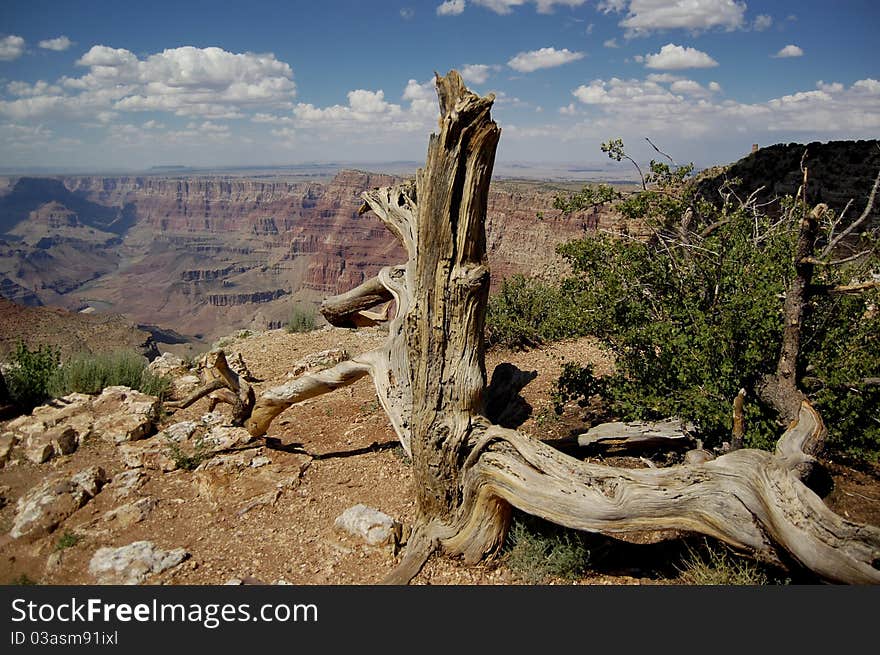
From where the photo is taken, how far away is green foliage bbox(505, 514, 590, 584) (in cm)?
408

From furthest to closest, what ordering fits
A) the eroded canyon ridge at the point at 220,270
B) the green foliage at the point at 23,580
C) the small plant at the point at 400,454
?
the eroded canyon ridge at the point at 220,270 < the small plant at the point at 400,454 < the green foliage at the point at 23,580

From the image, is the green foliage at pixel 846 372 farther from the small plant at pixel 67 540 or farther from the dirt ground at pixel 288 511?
the small plant at pixel 67 540

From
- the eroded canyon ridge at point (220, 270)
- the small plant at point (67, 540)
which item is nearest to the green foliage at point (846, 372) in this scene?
the small plant at point (67, 540)

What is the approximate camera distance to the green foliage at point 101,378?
857 cm

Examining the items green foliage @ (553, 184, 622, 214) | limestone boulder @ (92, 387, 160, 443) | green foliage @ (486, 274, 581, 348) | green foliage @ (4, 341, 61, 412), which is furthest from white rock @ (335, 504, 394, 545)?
green foliage @ (4, 341, 61, 412)

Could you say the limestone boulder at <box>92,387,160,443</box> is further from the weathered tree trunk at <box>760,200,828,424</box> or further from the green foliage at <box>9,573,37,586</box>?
the weathered tree trunk at <box>760,200,828,424</box>

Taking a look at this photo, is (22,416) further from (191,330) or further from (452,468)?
(191,330)

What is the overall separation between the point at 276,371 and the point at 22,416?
12.7 ft

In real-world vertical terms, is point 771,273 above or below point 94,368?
above

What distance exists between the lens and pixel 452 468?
14.1ft

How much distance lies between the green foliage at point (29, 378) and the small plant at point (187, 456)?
311 cm

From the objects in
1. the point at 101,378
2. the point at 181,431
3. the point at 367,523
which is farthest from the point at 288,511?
the point at 101,378

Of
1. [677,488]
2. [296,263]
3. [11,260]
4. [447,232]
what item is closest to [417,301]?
[447,232]

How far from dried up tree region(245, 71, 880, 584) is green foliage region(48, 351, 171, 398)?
5.71 m
